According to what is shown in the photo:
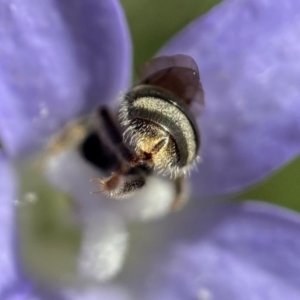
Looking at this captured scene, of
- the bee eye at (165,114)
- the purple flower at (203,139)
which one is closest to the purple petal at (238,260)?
the purple flower at (203,139)

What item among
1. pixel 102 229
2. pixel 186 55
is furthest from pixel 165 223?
pixel 186 55

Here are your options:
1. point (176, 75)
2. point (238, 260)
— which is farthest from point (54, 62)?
point (238, 260)

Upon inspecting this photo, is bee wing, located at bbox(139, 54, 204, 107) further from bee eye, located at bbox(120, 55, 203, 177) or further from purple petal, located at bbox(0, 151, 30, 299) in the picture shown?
purple petal, located at bbox(0, 151, 30, 299)

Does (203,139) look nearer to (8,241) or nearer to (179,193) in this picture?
(179,193)

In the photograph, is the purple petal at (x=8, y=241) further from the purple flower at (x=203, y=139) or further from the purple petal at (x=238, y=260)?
the purple petal at (x=238, y=260)

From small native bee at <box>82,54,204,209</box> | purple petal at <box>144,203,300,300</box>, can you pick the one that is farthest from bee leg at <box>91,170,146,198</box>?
purple petal at <box>144,203,300,300</box>

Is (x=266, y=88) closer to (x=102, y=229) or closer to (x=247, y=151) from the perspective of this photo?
(x=247, y=151)
